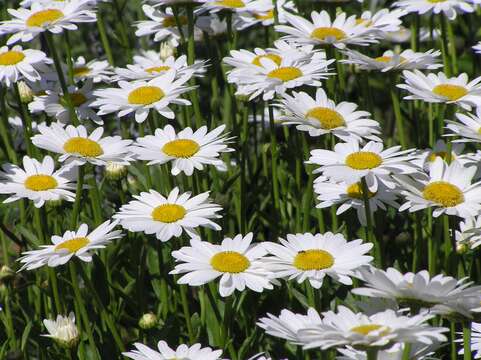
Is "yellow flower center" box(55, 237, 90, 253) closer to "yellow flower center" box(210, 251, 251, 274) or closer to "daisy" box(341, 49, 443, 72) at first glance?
"yellow flower center" box(210, 251, 251, 274)

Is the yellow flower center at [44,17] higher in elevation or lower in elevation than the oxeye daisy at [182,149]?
higher

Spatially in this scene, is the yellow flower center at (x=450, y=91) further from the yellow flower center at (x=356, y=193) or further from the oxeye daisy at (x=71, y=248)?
the oxeye daisy at (x=71, y=248)

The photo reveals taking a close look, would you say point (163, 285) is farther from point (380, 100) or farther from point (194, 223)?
point (380, 100)

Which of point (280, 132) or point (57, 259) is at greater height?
point (57, 259)

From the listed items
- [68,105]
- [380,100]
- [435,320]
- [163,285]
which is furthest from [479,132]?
[380,100]

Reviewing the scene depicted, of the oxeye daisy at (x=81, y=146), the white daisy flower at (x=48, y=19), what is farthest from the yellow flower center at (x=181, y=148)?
the white daisy flower at (x=48, y=19)

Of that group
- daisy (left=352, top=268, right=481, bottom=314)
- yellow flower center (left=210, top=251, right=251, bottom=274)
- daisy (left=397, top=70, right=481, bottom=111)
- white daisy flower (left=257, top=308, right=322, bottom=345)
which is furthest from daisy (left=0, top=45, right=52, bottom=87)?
daisy (left=352, top=268, right=481, bottom=314)

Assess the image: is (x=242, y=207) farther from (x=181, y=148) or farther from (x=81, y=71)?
(x=81, y=71)

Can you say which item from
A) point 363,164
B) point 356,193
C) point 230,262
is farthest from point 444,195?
point 230,262
